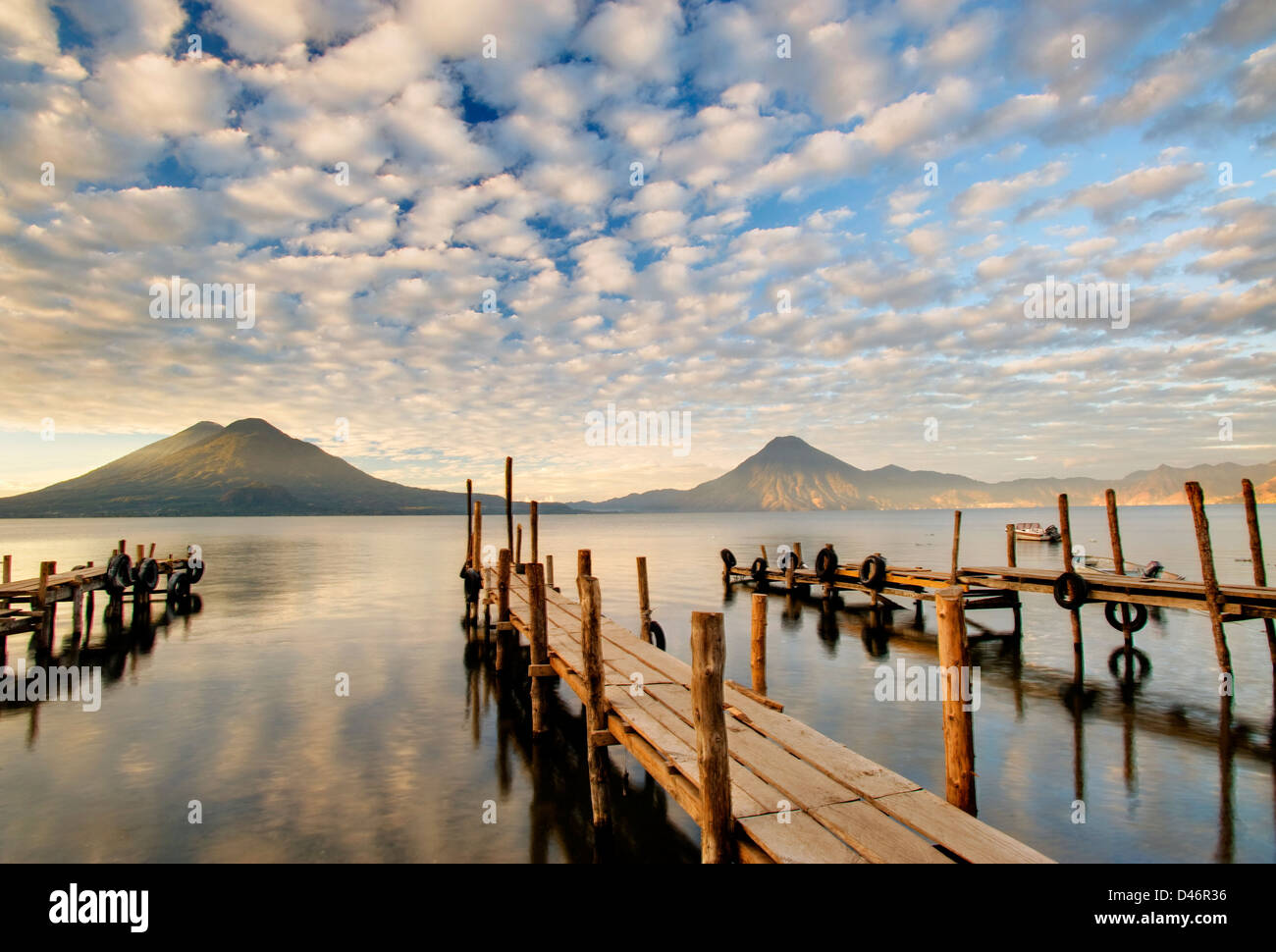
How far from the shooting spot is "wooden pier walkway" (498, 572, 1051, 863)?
16.5 feet

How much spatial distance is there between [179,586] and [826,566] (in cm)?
3287

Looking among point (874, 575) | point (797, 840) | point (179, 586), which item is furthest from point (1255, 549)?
point (179, 586)

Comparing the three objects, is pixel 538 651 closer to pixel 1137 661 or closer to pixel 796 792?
pixel 796 792

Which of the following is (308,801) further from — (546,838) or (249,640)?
(249,640)

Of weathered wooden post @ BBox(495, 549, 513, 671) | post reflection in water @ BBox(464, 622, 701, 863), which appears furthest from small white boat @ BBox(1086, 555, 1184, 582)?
weathered wooden post @ BBox(495, 549, 513, 671)

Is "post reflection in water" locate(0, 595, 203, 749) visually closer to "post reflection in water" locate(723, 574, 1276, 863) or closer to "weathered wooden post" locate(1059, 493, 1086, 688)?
"post reflection in water" locate(723, 574, 1276, 863)

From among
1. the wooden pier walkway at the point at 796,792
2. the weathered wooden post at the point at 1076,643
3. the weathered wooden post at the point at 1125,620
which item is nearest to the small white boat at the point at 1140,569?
the weathered wooden post at the point at 1125,620

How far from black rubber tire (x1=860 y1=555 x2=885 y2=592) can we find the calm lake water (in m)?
2.88

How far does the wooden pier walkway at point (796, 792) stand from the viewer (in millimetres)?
5035

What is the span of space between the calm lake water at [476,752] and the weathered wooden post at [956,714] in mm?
A: 4124

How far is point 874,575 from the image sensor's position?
27.0 m

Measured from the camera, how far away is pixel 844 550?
6944 cm

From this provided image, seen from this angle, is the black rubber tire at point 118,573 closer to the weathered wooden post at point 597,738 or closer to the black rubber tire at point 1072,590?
the weathered wooden post at point 597,738
